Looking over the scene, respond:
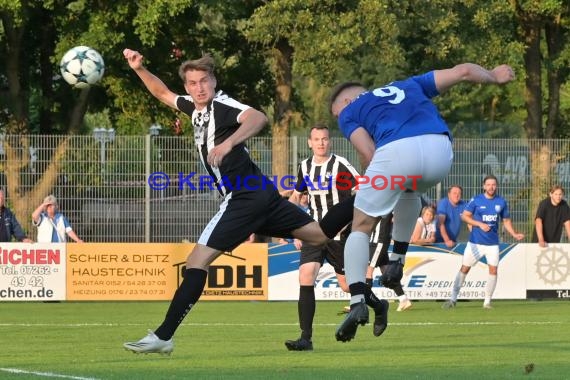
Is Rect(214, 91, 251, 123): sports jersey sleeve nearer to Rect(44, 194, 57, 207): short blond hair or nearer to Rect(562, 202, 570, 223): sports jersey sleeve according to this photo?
Rect(44, 194, 57, 207): short blond hair

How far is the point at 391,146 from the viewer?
29.4 feet

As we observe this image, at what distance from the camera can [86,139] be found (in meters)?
23.0

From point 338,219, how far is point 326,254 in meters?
3.16

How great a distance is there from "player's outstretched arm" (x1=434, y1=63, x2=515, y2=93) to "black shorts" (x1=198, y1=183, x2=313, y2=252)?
156 centimetres

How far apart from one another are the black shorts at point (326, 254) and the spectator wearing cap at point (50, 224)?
9.51 meters

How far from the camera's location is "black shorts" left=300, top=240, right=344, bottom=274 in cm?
1274

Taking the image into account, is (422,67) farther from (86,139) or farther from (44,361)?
(44,361)

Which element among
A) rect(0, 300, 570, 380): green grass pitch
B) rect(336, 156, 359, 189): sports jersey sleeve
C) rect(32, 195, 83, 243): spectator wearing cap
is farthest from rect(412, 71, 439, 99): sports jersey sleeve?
rect(32, 195, 83, 243): spectator wearing cap

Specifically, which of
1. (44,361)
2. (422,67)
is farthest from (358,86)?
(422,67)

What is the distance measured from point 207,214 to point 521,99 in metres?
27.2

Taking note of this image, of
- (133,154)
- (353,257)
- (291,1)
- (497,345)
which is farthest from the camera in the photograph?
(291,1)

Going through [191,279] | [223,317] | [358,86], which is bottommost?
[223,317]

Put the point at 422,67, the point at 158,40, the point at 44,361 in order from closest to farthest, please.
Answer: the point at 44,361 → the point at 158,40 → the point at 422,67

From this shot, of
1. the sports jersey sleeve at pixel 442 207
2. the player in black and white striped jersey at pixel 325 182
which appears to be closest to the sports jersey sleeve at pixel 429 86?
the player in black and white striped jersey at pixel 325 182
